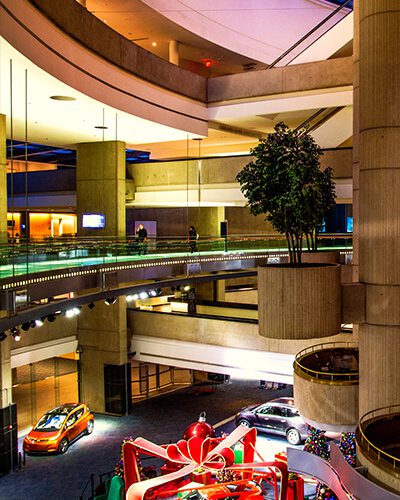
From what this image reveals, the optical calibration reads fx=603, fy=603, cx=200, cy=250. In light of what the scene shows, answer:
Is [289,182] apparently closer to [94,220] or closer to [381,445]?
[381,445]

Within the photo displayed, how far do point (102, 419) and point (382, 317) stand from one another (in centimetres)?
1472

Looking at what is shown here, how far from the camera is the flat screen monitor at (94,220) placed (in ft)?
77.3

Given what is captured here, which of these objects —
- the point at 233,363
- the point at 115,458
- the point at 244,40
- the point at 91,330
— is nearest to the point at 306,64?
the point at 244,40

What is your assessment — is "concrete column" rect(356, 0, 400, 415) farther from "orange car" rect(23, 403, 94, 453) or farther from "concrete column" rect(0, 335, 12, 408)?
"concrete column" rect(0, 335, 12, 408)

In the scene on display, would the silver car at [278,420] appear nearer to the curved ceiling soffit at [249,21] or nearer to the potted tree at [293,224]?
the potted tree at [293,224]

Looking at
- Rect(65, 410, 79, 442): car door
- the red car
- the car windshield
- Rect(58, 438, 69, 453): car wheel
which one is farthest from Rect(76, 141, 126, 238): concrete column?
the red car

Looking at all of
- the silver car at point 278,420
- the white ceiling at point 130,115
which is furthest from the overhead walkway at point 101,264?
the silver car at point 278,420

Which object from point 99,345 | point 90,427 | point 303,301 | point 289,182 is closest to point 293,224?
point 289,182

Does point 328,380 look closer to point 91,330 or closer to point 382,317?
point 382,317

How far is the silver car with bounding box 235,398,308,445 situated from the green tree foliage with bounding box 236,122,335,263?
901 cm

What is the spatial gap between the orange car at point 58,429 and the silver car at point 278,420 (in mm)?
5308

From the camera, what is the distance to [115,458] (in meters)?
18.5

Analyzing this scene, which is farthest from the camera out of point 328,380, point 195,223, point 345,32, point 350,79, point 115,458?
point 195,223

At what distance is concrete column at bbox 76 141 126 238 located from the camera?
23.3 meters
